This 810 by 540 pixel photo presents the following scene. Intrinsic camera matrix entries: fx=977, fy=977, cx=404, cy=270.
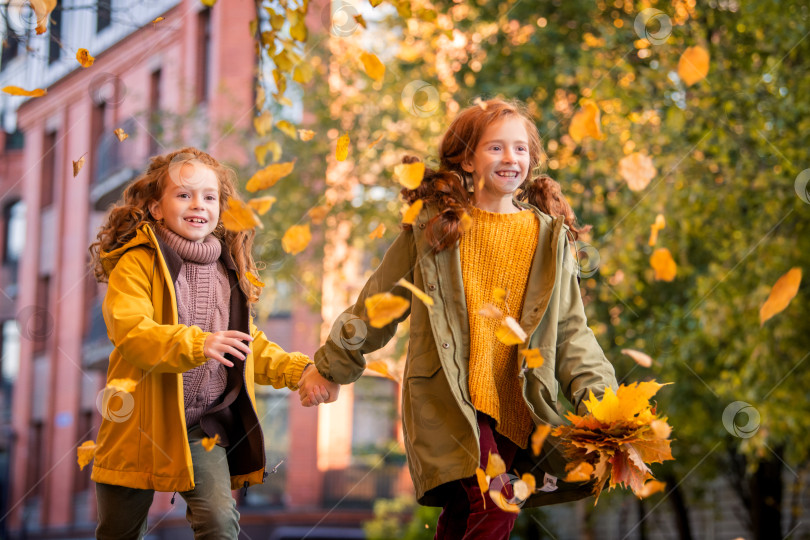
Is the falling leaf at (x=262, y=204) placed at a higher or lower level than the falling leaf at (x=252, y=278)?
higher

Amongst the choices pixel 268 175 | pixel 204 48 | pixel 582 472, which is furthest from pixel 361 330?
pixel 204 48

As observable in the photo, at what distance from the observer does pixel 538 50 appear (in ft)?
30.8

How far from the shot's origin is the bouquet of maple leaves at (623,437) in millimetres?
2650

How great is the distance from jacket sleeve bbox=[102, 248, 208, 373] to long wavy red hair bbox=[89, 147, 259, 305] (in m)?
0.17

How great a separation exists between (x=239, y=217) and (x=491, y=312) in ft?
2.65

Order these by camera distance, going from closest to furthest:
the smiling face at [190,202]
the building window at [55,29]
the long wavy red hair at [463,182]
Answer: the long wavy red hair at [463,182], the smiling face at [190,202], the building window at [55,29]

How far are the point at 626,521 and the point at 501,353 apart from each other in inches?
505

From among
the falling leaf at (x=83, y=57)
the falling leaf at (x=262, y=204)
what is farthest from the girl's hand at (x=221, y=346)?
the falling leaf at (x=83, y=57)

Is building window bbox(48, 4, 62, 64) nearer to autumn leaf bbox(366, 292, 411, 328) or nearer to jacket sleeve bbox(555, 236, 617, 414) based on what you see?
autumn leaf bbox(366, 292, 411, 328)

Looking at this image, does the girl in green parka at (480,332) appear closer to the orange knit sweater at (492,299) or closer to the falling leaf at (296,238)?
the orange knit sweater at (492,299)

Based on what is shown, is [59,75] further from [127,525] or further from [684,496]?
[127,525]

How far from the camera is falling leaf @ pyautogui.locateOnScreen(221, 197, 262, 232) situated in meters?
2.87

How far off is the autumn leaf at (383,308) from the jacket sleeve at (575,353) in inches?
19.8

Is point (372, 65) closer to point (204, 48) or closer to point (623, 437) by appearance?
point (623, 437)
